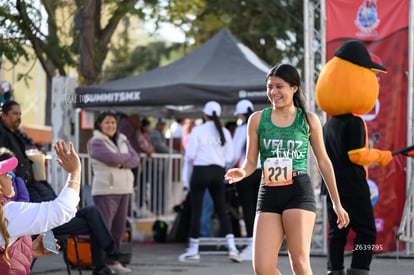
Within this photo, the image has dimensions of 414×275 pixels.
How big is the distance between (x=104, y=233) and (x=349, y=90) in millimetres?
2822

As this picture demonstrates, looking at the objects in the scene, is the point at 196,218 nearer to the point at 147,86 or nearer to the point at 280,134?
the point at 147,86

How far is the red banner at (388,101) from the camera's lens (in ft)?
38.8

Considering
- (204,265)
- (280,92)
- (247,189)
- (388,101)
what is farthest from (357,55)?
(204,265)

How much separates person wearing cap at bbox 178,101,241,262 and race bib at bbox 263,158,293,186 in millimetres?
5008

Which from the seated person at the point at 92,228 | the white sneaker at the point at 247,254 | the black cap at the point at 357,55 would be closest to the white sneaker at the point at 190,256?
the white sneaker at the point at 247,254

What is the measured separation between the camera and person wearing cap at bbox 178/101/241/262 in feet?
38.6

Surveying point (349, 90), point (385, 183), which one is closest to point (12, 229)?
point (349, 90)

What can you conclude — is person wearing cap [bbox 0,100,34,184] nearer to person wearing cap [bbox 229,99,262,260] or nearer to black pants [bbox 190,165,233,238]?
black pants [bbox 190,165,233,238]

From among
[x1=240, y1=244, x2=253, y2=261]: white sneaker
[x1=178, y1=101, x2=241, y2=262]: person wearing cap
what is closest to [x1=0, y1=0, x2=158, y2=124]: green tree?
[x1=178, y1=101, x2=241, y2=262]: person wearing cap

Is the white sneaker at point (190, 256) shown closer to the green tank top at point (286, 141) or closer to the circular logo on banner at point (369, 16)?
the circular logo on banner at point (369, 16)

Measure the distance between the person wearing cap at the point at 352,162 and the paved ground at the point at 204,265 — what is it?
4.43 feet

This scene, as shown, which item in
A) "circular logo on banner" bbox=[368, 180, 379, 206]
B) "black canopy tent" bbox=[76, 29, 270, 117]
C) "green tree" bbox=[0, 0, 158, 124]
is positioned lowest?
"circular logo on banner" bbox=[368, 180, 379, 206]

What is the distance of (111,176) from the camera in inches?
419

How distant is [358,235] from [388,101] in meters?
3.21
